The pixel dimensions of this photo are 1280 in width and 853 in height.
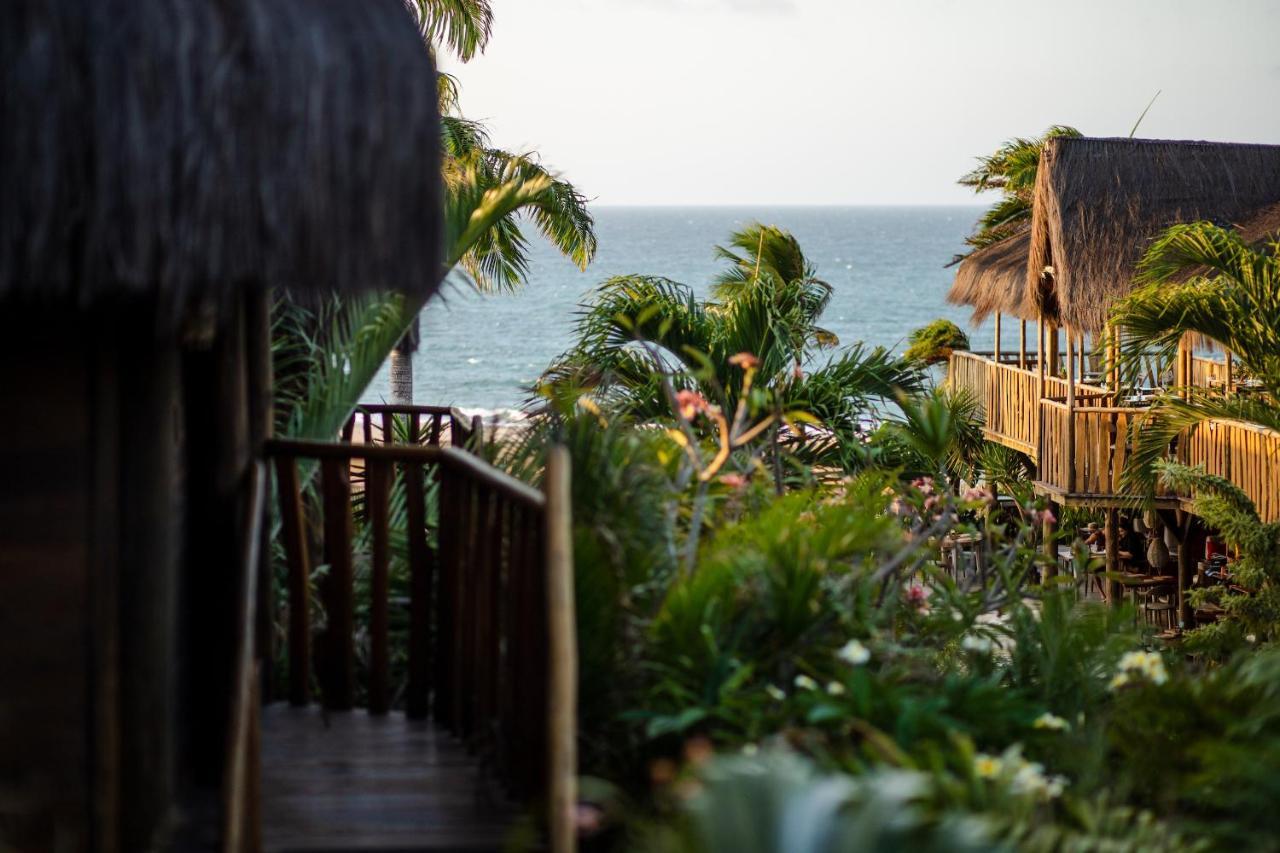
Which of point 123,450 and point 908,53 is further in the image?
point 908,53

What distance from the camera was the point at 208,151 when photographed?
3795 millimetres

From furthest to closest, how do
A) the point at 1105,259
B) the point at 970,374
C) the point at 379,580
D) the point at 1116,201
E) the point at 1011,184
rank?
the point at 1011,184 → the point at 970,374 → the point at 1116,201 → the point at 1105,259 → the point at 379,580

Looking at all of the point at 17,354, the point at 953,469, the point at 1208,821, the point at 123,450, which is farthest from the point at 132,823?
the point at 953,469

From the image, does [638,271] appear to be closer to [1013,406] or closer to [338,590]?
[1013,406]

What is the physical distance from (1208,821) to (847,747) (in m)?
1.01

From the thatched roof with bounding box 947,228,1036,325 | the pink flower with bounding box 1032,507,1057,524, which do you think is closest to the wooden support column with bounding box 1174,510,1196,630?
the thatched roof with bounding box 947,228,1036,325

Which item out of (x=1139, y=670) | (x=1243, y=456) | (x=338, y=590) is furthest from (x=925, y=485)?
(x=1243, y=456)

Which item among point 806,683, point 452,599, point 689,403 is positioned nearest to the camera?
point 806,683

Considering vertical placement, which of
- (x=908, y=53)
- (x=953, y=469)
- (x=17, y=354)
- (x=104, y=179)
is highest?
(x=908, y=53)

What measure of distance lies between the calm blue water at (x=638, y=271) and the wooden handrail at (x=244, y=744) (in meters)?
→ 22.7

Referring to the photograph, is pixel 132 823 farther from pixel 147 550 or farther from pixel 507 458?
pixel 507 458

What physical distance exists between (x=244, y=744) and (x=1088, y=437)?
529 inches

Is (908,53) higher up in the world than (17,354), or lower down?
higher up

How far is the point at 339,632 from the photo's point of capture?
5402 millimetres
